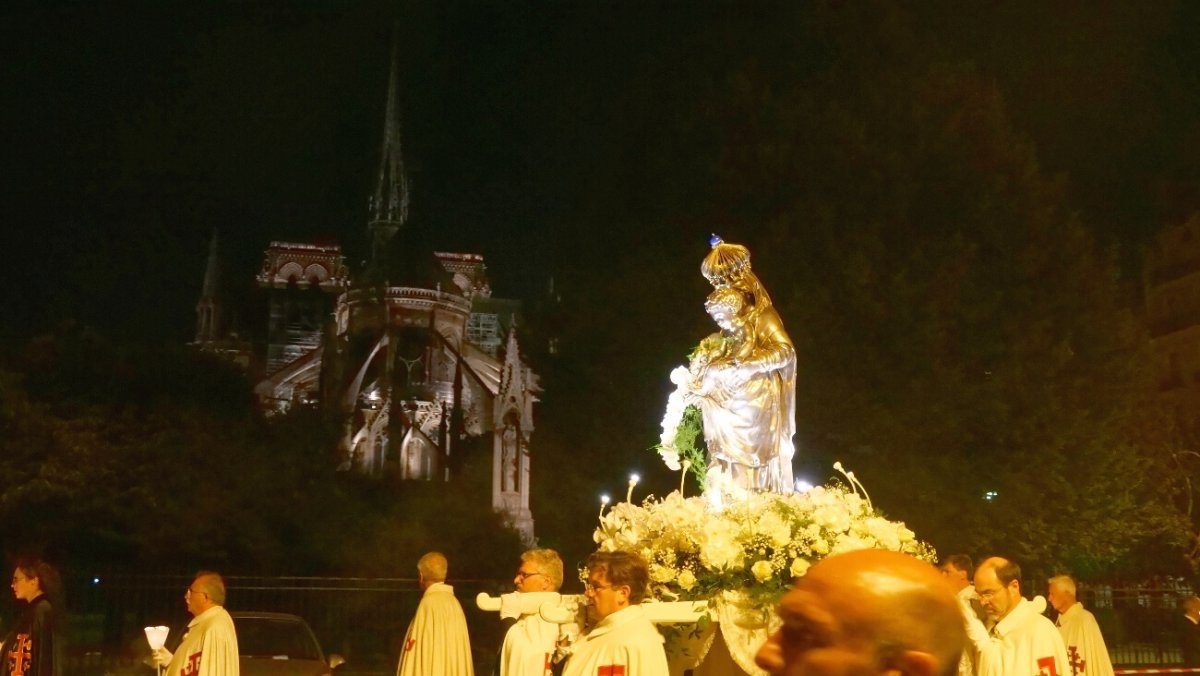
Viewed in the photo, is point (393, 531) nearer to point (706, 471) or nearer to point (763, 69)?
point (763, 69)

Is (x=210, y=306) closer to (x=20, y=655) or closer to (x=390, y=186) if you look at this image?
(x=390, y=186)

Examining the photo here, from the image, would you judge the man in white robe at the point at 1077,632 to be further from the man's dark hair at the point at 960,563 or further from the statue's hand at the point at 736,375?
the statue's hand at the point at 736,375

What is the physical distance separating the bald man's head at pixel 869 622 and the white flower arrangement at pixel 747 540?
4843 millimetres

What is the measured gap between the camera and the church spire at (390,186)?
8044cm

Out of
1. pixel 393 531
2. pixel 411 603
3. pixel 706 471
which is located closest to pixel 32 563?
pixel 706 471

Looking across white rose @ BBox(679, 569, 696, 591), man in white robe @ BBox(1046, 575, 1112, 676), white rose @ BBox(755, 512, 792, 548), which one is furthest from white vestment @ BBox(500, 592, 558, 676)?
man in white robe @ BBox(1046, 575, 1112, 676)

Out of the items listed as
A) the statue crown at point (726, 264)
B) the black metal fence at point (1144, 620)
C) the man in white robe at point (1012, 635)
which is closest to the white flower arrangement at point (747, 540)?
the man in white robe at point (1012, 635)

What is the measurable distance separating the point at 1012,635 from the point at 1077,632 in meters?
4.18

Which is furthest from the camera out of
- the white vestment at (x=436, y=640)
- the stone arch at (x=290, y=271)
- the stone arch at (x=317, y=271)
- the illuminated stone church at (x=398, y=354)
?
the stone arch at (x=317, y=271)

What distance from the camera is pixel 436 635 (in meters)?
8.84

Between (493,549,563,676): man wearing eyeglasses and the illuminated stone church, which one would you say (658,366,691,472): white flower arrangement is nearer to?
(493,549,563,676): man wearing eyeglasses

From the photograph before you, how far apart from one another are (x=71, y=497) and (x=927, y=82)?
60.8 ft

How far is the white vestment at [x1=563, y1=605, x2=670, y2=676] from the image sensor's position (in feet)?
17.1

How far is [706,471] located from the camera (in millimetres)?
9000
